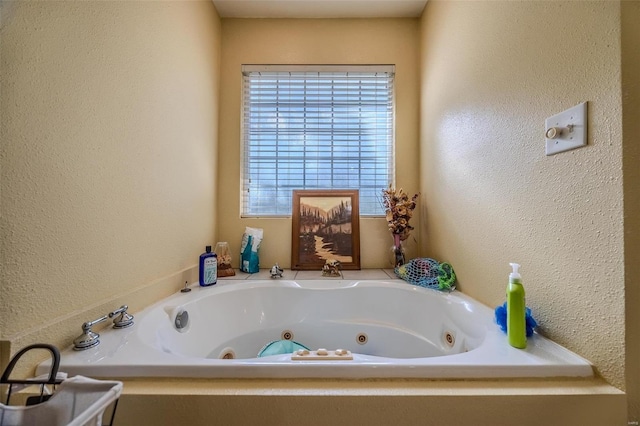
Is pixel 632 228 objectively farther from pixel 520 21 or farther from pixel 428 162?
pixel 428 162

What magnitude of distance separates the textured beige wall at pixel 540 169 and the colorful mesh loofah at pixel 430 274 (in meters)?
0.06

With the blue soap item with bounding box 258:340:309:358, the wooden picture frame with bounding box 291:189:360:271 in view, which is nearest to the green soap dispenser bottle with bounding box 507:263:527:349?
the blue soap item with bounding box 258:340:309:358

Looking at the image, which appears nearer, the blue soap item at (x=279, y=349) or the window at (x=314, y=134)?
the blue soap item at (x=279, y=349)

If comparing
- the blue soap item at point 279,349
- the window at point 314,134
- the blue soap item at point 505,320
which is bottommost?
the blue soap item at point 279,349

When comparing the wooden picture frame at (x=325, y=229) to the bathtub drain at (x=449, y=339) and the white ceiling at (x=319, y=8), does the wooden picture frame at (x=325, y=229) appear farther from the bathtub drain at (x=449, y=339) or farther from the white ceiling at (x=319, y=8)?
the white ceiling at (x=319, y=8)

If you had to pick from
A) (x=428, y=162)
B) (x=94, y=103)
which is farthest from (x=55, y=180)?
(x=428, y=162)

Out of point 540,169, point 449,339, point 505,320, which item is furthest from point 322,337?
point 540,169

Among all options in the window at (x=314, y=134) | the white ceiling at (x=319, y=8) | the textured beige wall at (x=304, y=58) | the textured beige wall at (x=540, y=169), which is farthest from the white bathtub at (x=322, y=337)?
the white ceiling at (x=319, y=8)

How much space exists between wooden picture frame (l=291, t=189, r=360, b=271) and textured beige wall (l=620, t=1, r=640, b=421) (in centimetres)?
108

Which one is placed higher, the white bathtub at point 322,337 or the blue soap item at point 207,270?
the blue soap item at point 207,270

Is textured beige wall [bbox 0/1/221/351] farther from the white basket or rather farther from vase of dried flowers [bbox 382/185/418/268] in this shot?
→ vase of dried flowers [bbox 382/185/418/268]

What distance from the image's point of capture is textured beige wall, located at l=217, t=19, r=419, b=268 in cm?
156

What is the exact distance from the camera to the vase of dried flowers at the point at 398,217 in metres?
1.38

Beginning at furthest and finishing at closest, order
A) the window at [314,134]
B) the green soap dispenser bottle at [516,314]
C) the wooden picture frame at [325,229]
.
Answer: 1. the window at [314,134]
2. the wooden picture frame at [325,229]
3. the green soap dispenser bottle at [516,314]
